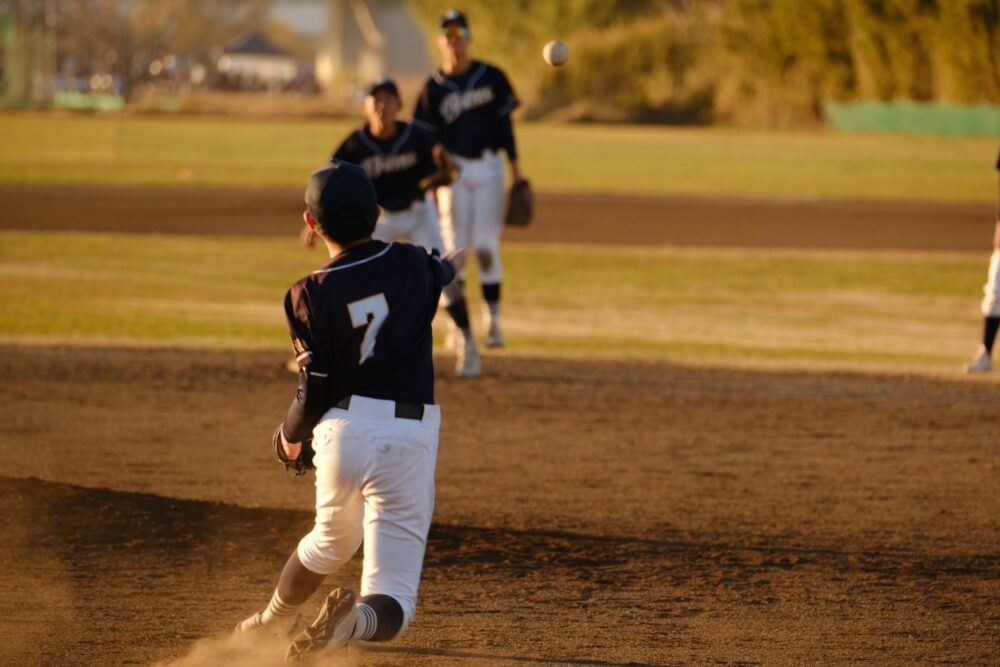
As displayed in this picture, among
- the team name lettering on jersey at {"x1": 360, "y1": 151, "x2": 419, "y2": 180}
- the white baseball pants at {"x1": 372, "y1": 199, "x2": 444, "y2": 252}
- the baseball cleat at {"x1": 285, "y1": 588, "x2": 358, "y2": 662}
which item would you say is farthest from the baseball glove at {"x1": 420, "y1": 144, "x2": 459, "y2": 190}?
the baseball cleat at {"x1": 285, "y1": 588, "x2": 358, "y2": 662}

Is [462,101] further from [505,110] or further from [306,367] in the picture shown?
[306,367]

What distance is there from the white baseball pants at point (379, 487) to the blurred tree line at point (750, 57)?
158ft

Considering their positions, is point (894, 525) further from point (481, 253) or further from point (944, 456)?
point (481, 253)

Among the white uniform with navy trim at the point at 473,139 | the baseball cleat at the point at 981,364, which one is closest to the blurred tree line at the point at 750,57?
the baseball cleat at the point at 981,364

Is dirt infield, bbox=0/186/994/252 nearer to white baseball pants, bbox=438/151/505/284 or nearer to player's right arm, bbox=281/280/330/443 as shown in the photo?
white baseball pants, bbox=438/151/505/284

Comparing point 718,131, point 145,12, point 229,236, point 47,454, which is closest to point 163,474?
point 47,454

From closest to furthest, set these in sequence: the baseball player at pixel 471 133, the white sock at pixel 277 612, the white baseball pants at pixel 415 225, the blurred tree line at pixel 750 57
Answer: the white sock at pixel 277 612 < the white baseball pants at pixel 415 225 < the baseball player at pixel 471 133 < the blurred tree line at pixel 750 57

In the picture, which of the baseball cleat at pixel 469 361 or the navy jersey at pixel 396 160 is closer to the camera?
the navy jersey at pixel 396 160

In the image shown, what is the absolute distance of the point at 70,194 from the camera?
997 inches

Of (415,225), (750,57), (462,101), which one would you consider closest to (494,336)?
(415,225)

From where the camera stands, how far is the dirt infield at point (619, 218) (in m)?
20.8

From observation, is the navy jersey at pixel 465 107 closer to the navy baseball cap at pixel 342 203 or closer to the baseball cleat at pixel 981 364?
the baseball cleat at pixel 981 364

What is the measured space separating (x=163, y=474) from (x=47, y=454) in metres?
0.81

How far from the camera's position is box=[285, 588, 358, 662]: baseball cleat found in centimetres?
399
